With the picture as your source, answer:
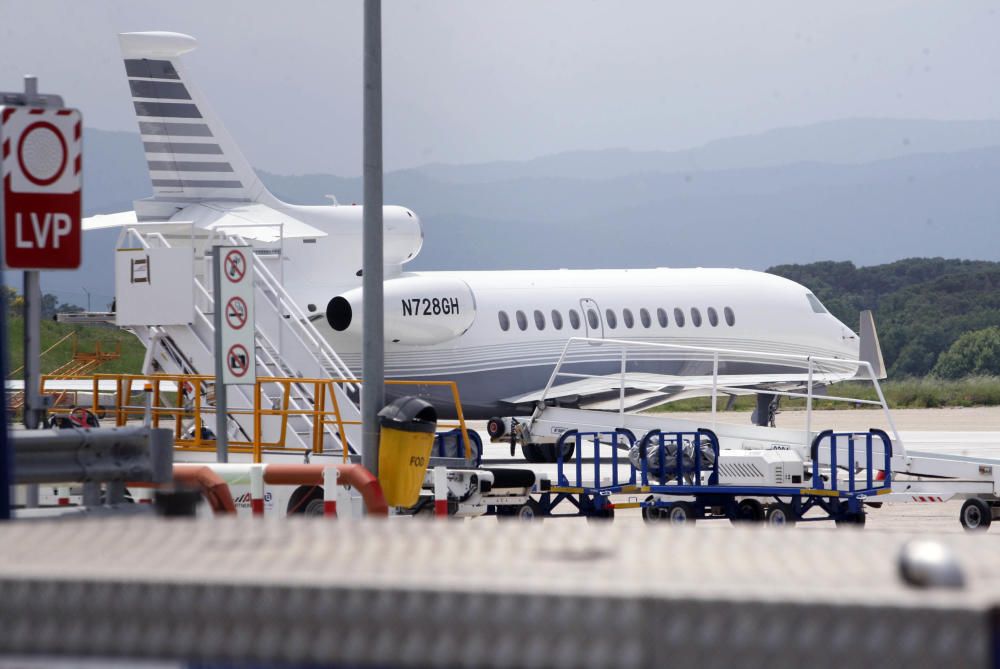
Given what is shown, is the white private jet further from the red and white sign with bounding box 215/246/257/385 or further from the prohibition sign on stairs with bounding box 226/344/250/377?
the prohibition sign on stairs with bounding box 226/344/250/377

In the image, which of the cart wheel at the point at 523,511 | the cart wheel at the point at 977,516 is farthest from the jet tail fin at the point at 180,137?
the cart wheel at the point at 977,516

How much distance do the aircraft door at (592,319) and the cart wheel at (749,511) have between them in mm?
12539

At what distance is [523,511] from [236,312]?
3755mm

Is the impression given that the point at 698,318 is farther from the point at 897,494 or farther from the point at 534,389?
the point at 897,494

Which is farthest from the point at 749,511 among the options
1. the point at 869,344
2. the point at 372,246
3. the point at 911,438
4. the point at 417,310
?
the point at 911,438

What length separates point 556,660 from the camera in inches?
89.6

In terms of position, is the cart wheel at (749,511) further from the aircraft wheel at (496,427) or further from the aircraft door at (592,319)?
the aircraft door at (592,319)

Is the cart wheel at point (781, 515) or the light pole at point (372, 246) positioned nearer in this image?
the light pole at point (372, 246)

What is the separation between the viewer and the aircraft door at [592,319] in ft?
93.6

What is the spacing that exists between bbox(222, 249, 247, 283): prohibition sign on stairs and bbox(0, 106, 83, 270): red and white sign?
25.7ft

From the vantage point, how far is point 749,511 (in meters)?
16.0

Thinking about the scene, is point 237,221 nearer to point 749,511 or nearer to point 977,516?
point 749,511

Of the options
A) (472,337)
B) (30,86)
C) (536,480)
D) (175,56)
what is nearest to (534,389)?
(472,337)

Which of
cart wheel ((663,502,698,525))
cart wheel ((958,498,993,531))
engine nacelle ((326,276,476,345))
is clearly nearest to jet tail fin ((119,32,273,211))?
engine nacelle ((326,276,476,345))
